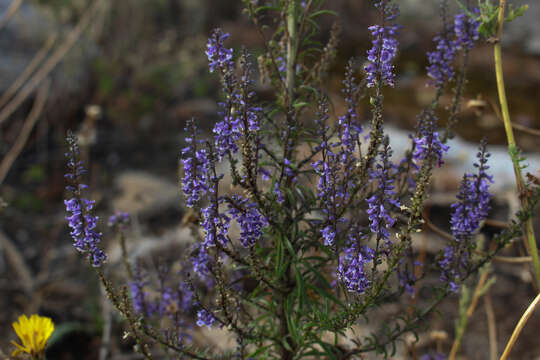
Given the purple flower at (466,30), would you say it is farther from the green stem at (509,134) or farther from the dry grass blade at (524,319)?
the dry grass blade at (524,319)

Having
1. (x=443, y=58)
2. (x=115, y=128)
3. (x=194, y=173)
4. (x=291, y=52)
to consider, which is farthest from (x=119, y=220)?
(x=115, y=128)

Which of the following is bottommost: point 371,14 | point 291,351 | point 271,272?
point 291,351

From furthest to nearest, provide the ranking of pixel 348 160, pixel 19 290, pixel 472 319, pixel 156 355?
pixel 472 319, pixel 19 290, pixel 156 355, pixel 348 160

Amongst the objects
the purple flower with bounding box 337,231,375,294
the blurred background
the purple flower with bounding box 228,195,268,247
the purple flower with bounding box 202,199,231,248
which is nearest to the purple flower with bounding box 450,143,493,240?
the purple flower with bounding box 337,231,375,294

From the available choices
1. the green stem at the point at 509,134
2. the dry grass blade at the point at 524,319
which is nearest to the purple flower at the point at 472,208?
the green stem at the point at 509,134

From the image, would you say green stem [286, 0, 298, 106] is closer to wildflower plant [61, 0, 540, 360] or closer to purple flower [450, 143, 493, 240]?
wildflower plant [61, 0, 540, 360]

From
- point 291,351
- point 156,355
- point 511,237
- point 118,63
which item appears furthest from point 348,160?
point 118,63

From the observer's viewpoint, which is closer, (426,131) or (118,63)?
(426,131)

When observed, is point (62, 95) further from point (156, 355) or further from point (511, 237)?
point (511, 237)
